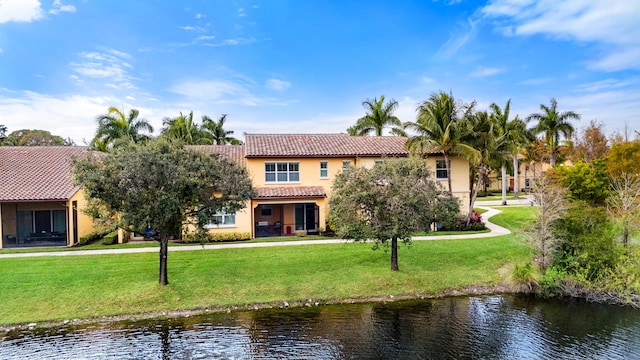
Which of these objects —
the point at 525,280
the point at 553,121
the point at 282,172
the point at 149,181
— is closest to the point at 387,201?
the point at 525,280

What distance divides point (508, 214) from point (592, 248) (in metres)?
18.4

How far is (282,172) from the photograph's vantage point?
28219 mm

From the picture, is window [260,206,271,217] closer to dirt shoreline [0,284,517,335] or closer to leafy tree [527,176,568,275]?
dirt shoreline [0,284,517,335]

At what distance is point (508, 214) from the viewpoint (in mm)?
34031

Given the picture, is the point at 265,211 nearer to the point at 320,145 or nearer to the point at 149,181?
the point at 320,145

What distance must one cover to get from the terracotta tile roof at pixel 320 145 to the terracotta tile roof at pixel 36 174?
38.2ft

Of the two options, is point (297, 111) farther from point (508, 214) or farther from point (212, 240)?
point (508, 214)

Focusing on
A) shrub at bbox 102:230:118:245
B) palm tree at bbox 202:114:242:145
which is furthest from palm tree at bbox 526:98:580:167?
shrub at bbox 102:230:118:245

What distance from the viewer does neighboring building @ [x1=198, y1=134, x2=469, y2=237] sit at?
2673 centimetres

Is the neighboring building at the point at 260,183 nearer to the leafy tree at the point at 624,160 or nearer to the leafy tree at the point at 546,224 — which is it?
the leafy tree at the point at 546,224

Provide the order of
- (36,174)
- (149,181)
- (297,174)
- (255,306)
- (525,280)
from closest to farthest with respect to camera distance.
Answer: (149,181)
(255,306)
(525,280)
(36,174)
(297,174)

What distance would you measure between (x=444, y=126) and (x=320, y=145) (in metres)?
9.38

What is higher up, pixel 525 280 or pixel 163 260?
pixel 163 260

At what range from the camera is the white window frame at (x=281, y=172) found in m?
28.0
